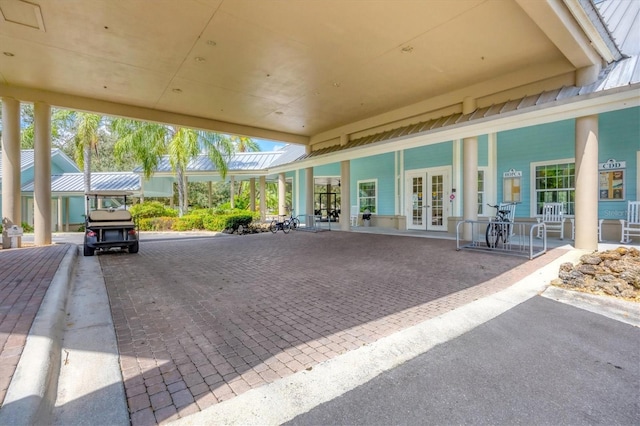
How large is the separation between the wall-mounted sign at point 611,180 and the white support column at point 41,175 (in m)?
16.5

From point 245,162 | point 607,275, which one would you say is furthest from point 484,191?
point 245,162

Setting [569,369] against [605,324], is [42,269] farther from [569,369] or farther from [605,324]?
[605,324]

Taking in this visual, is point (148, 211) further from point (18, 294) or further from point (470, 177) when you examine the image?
point (470, 177)

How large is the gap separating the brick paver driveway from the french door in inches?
218

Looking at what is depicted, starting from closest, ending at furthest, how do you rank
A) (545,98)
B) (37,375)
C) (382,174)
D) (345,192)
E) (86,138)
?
(37,375) < (545,98) < (345,192) < (382,174) < (86,138)

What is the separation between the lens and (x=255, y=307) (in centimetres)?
425

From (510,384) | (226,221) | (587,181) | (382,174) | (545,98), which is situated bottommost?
(510,384)

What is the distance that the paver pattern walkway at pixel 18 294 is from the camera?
2529 mm

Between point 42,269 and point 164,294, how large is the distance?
2.98m

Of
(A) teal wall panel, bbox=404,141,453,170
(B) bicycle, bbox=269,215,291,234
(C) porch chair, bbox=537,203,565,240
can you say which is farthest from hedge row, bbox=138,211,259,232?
(C) porch chair, bbox=537,203,565,240

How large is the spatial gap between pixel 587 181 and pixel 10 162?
15.1 m

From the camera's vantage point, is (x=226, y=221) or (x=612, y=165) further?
(x=226, y=221)

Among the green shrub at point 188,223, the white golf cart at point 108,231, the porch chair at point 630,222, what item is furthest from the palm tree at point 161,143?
the porch chair at point 630,222

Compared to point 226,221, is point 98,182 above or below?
above
